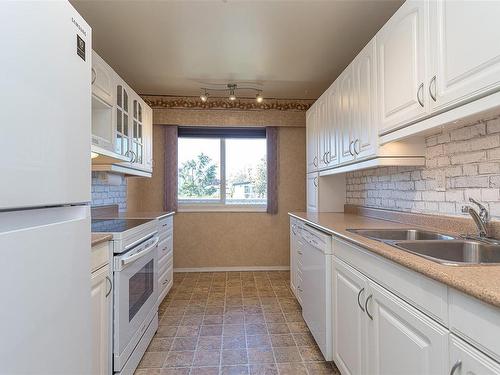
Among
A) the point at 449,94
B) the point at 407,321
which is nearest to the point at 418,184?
the point at 449,94

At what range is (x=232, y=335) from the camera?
7.50 feet

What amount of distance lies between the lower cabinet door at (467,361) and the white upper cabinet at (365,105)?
1.32m

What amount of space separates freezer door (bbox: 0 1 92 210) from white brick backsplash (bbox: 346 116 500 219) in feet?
6.03

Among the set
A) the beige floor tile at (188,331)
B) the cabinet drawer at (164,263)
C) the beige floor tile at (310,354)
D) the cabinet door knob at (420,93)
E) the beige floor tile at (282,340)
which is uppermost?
the cabinet door knob at (420,93)

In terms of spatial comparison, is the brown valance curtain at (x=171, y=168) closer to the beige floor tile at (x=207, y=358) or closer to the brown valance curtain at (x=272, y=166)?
the brown valance curtain at (x=272, y=166)

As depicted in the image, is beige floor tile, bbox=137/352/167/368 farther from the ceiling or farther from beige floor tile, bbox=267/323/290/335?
the ceiling

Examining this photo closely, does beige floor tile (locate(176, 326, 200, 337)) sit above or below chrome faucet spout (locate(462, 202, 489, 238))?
below

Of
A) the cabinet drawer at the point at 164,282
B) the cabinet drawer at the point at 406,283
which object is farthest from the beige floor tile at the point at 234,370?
the cabinet drawer at the point at 164,282

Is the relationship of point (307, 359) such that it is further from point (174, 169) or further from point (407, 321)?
point (174, 169)

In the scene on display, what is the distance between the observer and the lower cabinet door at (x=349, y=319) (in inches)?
54.1

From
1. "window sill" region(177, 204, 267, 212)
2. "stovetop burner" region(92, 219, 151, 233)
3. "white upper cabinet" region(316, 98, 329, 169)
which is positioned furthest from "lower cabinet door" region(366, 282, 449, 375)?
"window sill" region(177, 204, 267, 212)

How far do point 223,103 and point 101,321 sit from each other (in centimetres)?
317

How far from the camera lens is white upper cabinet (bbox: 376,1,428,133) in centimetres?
139

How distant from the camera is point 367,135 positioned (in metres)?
1.99
